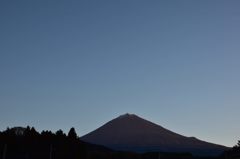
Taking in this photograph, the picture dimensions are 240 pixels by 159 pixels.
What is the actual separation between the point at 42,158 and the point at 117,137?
10763 cm

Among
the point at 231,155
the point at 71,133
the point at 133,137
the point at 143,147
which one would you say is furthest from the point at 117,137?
the point at 231,155

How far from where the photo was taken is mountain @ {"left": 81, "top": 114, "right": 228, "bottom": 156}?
105562 mm

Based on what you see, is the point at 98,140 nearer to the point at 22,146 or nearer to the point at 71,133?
the point at 71,133

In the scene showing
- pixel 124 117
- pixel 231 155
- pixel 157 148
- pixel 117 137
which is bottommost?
pixel 231 155

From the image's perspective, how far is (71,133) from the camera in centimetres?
4103

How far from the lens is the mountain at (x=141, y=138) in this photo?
106m

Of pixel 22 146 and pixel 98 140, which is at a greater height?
pixel 98 140

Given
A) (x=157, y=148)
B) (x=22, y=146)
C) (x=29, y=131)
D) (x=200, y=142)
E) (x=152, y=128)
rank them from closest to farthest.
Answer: (x=22, y=146) → (x=29, y=131) → (x=157, y=148) → (x=200, y=142) → (x=152, y=128)

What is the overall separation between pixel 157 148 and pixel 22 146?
83286 mm

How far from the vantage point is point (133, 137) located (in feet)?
415

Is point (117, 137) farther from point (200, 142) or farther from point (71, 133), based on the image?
point (71, 133)

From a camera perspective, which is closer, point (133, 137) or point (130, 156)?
point (130, 156)

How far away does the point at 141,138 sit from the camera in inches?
4862

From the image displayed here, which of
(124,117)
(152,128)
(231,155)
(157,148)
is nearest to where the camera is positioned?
(231,155)
